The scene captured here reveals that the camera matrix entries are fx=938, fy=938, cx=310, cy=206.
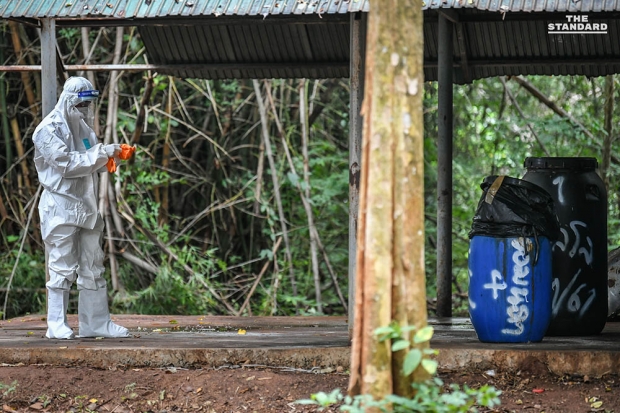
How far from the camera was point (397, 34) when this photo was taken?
407cm

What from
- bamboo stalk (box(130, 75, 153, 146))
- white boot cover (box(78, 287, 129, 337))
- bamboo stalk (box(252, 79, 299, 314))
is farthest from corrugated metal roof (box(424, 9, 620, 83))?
white boot cover (box(78, 287, 129, 337))

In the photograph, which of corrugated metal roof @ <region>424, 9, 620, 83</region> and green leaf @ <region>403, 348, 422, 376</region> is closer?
green leaf @ <region>403, 348, 422, 376</region>

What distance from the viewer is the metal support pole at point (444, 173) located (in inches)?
331

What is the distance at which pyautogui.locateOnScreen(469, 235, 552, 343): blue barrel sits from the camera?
21.0 ft

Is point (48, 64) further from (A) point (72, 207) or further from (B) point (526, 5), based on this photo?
(B) point (526, 5)

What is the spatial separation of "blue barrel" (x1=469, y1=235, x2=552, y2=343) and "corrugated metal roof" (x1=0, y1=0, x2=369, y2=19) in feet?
6.54

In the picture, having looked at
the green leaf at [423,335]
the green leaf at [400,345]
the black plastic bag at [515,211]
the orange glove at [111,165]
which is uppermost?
the orange glove at [111,165]

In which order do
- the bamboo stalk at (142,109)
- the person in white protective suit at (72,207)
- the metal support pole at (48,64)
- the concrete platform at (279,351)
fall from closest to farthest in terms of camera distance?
the concrete platform at (279,351) < the person in white protective suit at (72,207) < the metal support pole at (48,64) < the bamboo stalk at (142,109)

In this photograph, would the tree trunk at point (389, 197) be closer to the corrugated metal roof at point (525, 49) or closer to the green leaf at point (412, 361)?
the green leaf at point (412, 361)

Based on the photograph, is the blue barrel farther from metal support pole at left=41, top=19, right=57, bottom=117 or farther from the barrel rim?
metal support pole at left=41, top=19, right=57, bottom=117

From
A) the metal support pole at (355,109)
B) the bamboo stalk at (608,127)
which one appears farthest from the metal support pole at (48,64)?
the bamboo stalk at (608,127)

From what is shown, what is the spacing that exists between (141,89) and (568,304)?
23.9ft

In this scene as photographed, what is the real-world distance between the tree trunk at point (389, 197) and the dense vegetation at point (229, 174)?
7424 millimetres

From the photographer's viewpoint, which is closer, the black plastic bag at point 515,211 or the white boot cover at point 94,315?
the black plastic bag at point 515,211
